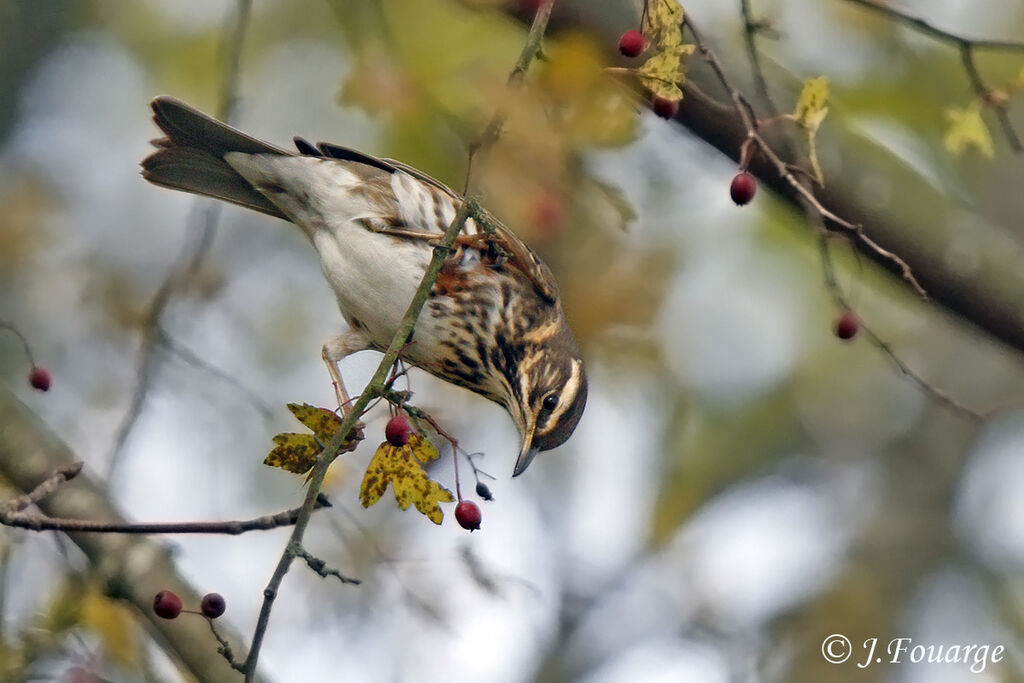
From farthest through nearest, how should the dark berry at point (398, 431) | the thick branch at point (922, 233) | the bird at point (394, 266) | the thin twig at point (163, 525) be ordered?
the thick branch at point (922, 233), the bird at point (394, 266), the dark berry at point (398, 431), the thin twig at point (163, 525)

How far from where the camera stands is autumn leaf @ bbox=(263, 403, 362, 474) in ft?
9.05

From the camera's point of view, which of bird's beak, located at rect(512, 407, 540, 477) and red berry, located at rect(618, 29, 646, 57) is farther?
bird's beak, located at rect(512, 407, 540, 477)

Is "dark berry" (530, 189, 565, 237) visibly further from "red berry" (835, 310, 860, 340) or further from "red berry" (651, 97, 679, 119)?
"red berry" (835, 310, 860, 340)

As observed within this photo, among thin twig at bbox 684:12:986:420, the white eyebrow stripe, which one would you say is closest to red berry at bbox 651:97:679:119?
thin twig at bbox 684:12:986:420

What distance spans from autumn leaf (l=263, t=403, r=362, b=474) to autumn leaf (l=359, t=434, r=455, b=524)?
0.11m

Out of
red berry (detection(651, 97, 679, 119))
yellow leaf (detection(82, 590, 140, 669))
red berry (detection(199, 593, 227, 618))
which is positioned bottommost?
yellow leaf (detection(82, 590, 140, 669))

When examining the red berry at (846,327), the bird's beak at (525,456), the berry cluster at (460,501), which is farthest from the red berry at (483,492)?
the red berry at (846,327)

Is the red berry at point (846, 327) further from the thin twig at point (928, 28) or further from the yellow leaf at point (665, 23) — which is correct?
the yellow leaf at point (665, 23)

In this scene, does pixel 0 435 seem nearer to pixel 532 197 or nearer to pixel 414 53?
pixel 532 197

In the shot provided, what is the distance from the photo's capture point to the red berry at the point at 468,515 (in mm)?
3436

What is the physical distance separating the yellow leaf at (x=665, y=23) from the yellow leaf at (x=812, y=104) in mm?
518

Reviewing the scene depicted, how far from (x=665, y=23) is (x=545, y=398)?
5.41ft

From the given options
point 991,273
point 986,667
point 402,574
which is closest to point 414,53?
point 402,574

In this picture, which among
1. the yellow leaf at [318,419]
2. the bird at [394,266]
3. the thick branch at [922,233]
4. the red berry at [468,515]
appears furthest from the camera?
the thick branch at [922,233]
